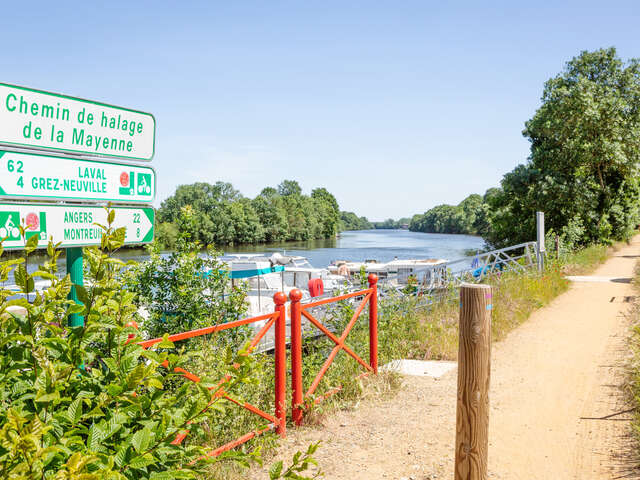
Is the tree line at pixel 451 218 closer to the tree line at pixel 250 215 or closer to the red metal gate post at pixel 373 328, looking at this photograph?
the tree line at pixel 250 215

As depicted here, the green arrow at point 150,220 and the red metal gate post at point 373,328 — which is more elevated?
the green arrow at point 150,220

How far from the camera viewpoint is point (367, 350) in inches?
241

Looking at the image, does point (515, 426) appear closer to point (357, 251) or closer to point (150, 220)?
point (150, 220)

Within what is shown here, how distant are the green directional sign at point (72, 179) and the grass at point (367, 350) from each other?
49.1 inches

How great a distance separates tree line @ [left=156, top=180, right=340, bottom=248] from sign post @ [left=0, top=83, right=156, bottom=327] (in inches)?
2709

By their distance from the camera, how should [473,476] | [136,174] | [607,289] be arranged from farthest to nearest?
1. [607,289]
2. [136,174]
3. [473,476]

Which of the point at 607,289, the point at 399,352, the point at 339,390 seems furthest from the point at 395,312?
the point at 607,289

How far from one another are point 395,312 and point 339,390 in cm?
211

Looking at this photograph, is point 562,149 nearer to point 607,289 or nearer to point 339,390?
point 607,289

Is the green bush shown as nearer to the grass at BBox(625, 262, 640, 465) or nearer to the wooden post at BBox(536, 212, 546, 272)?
the grass at BBox(625, 262, 640, 465)

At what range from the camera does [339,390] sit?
5379 mm

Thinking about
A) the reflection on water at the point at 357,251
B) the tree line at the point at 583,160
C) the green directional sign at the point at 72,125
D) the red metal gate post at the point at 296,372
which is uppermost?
the tree line at the point at 583,160

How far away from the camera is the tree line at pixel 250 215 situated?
281 feet

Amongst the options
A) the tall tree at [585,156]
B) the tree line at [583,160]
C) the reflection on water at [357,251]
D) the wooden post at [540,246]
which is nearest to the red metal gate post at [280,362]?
the wooden post at [540,246]
